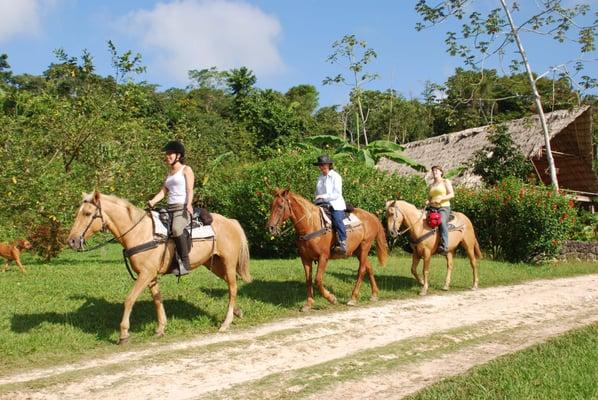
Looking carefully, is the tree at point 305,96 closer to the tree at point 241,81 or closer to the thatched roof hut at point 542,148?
the tree at point 241,81

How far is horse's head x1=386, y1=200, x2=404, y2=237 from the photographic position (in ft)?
35.8

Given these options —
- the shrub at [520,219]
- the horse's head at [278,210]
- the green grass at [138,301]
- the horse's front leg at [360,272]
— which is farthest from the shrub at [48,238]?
the shrub at [520,219]

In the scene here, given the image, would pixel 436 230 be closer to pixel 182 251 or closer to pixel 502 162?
pixel 182 251

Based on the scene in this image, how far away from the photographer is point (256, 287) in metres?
10.6

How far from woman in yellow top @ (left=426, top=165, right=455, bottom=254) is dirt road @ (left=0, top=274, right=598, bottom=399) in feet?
6.25

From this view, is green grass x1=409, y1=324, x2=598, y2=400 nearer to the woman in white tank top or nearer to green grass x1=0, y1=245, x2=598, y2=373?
green grass x1=0, y1=245, x2=598, y2=373

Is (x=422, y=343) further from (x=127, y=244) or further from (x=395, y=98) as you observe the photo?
(x=395, y=98)

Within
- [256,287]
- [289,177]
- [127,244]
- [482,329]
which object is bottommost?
[482,329]

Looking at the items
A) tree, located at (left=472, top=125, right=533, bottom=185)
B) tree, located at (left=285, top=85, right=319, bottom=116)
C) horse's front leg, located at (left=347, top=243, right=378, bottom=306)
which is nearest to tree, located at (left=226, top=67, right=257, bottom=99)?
tree, located at (left=285, top=85, right=319, bottom=116)

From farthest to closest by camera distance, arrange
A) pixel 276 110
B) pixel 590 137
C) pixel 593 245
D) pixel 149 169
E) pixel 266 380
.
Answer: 1. pixel 276 110
2. pixel 590 137
3. pixel 593 245
4. pixel 149 169
5. pixel 266 380

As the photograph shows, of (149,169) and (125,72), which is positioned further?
(149,169)

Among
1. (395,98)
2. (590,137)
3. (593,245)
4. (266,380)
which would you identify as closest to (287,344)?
(266,380)

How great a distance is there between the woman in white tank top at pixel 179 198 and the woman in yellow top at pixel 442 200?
593 centimetres

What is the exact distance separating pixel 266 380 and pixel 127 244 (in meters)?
2.88
